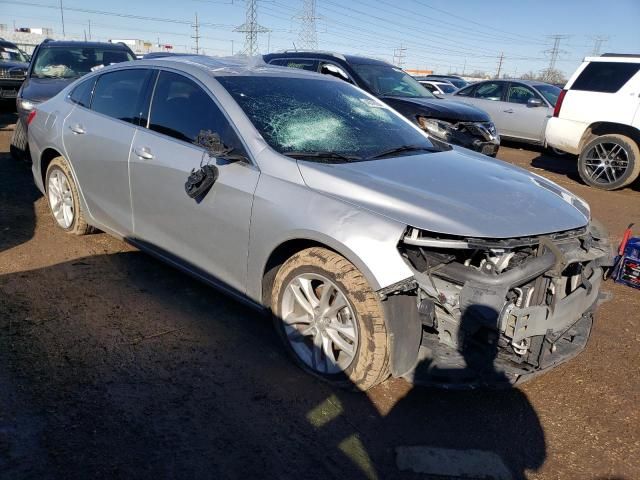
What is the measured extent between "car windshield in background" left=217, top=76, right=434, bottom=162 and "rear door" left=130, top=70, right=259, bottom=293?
23cm

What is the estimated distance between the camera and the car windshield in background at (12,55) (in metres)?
14.1

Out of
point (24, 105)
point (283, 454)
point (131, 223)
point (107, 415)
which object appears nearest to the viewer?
point (283, 454)

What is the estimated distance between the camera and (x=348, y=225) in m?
2.61

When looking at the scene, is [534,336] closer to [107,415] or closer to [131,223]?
[107,415]

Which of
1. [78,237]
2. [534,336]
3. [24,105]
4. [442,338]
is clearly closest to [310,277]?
[442,338]

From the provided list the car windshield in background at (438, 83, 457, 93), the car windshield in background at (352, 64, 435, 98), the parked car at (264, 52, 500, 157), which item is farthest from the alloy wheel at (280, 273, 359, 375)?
the car windshield in background at (438, 83, 457, 93)

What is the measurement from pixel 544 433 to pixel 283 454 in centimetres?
136

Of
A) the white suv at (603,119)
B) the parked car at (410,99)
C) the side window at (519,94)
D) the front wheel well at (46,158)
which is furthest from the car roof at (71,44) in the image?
the side window at (519,94)

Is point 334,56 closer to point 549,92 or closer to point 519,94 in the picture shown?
point 519,94

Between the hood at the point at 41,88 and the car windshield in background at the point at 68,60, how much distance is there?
388mm

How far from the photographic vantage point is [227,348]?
322cm

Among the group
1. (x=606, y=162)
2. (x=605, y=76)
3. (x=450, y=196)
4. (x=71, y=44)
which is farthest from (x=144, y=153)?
(x=605, y=76)

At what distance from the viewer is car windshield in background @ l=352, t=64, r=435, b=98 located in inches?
333

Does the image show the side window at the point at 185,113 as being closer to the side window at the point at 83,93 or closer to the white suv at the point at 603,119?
the side window at the point at 83,93
